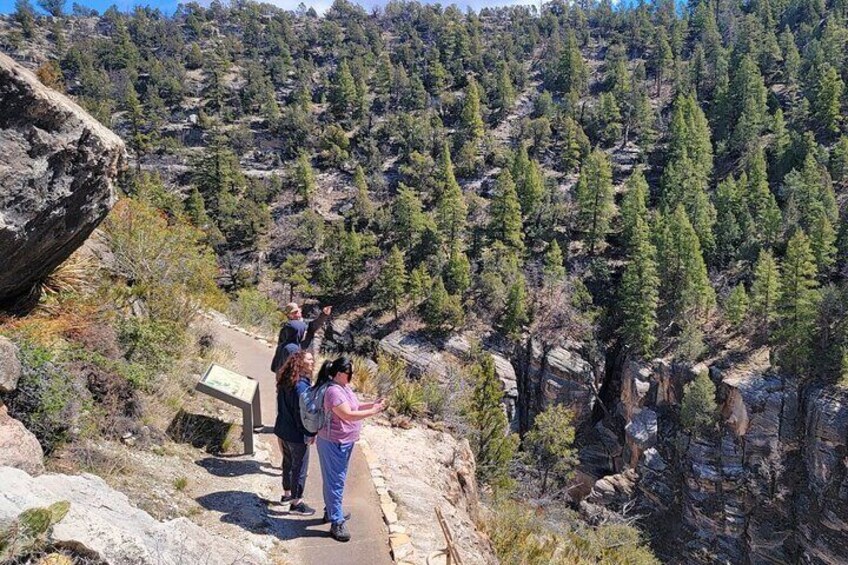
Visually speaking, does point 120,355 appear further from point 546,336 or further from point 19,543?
point 546,336

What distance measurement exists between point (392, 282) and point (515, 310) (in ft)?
29.2

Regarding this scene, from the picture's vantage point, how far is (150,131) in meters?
61.0

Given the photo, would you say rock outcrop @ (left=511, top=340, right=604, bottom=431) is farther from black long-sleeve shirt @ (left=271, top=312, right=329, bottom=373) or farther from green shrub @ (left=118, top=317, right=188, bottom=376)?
black long-sleeve shirt @ (left=271, top=312, right=329, bottom=373)

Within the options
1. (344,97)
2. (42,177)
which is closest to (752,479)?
(42,177)

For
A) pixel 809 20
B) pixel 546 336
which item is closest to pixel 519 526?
pixel 546 336

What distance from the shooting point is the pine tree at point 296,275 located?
138 ft

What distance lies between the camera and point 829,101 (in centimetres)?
5169

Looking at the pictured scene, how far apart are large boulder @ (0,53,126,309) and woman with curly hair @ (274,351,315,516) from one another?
2.64 meters

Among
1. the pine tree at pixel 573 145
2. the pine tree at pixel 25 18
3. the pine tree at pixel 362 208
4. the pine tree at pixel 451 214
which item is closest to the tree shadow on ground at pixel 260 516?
the pine tree at pixel 451 214

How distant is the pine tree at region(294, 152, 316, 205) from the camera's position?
52.2 meters

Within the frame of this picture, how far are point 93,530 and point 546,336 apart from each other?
37899 millimetres

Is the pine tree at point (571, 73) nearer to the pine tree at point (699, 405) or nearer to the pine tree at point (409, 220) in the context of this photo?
the pine tree at point (409, 220)

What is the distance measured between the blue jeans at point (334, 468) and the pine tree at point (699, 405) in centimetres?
3097

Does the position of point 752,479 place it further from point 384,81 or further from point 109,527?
point 384,81
